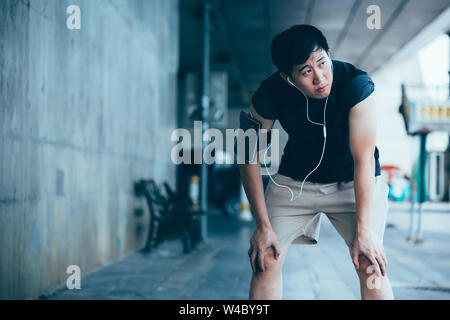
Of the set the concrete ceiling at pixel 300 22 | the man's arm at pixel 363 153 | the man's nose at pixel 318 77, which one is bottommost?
the man's arm at pixel 363 153

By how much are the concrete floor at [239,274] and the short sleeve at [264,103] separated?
279 cm

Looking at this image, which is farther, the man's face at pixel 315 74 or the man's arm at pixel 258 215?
the man's arm at pixel 258 215

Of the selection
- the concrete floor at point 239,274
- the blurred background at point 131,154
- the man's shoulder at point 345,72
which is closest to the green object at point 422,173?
the blurred background at point 131,154

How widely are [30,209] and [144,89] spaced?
175 inches

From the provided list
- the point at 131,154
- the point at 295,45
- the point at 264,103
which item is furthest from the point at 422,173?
the point at 295,45

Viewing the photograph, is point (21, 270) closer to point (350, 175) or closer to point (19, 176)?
point (19, 176)

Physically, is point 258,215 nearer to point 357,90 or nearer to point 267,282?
point 267,282

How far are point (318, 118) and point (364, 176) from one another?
1.08 feet

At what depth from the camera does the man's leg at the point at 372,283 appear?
7.50 ft

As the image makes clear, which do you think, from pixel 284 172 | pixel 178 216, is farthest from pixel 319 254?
pixel 284 172

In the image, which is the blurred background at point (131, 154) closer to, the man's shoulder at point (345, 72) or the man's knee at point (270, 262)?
the man's shoulder at point (345, 72)

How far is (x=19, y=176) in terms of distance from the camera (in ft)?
13.8

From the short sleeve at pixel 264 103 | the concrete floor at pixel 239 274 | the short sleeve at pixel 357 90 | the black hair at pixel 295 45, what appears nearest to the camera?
the black hair at pixel 295 45

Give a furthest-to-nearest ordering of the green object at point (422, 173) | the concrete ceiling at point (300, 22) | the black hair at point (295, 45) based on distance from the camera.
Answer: the concrete ceiling at point (300, 22), the green object at point (422, 173), the black hair at point (295, 45)
